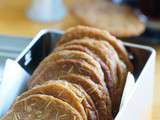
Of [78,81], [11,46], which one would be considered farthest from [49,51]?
[78,81]

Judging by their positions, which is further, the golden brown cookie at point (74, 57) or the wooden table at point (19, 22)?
the wooden table at point (19, 22)

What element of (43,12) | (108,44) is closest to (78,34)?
(108,44)

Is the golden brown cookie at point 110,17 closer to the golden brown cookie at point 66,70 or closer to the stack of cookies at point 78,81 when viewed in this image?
the stack of cookies at point 78,81

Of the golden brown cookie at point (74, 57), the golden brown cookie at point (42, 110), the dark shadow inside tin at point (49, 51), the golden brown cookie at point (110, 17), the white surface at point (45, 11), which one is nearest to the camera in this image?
the golden brown cookie at point (42, 110)

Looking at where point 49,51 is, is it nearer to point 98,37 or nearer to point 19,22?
point 98,37

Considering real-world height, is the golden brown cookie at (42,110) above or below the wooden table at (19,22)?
below

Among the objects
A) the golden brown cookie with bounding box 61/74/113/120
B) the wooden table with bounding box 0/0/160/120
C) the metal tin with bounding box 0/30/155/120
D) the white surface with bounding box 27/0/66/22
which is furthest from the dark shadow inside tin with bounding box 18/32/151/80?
the white surface with bounding box 27/0/66/22

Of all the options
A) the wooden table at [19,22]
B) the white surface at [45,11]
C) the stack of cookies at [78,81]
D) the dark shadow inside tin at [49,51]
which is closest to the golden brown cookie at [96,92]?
the stack of cookies at [78,81]

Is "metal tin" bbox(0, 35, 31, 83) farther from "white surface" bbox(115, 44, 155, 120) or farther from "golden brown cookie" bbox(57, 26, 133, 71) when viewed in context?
"white surface" bbox(115, 44, 155, 120)
